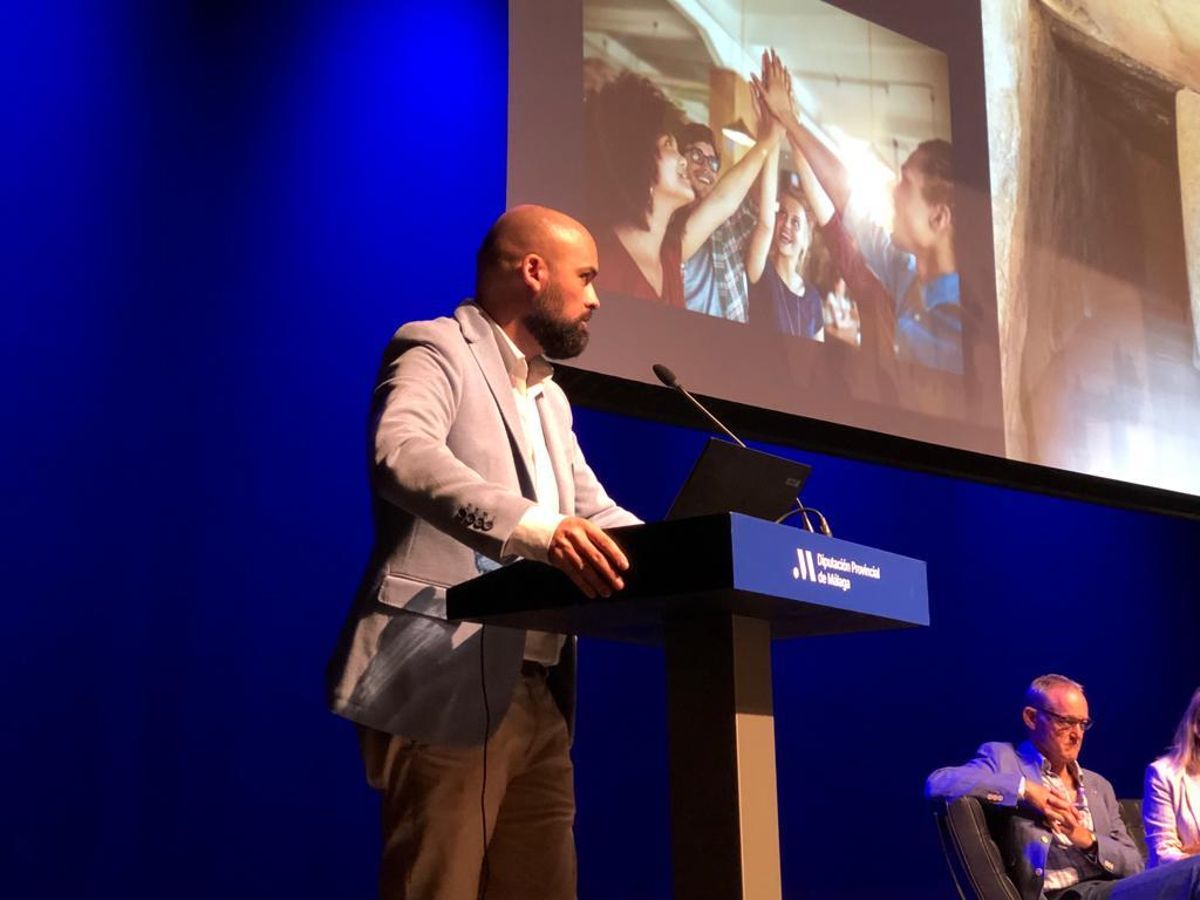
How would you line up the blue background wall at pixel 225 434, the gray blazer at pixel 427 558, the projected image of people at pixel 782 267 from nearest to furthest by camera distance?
the gray blazer at pixel 427 558
the blue background wall at pixel 225 434
the projected image of people at pixel 782 267

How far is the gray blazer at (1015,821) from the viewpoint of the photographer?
333cm

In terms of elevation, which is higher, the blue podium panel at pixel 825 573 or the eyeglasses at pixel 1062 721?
the blue podium panel at pixel 825 573

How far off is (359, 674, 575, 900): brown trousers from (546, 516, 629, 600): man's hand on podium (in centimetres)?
46

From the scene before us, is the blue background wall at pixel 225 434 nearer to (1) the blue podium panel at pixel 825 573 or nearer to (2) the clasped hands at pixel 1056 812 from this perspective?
(2) the clasped hands at pixel 1056 812

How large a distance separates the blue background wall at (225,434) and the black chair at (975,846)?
2.58 ft

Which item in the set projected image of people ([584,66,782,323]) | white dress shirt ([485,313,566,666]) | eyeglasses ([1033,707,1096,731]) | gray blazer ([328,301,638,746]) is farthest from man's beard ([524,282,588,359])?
eyeglasses ([1033,707,1096,731])

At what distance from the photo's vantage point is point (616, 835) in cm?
371

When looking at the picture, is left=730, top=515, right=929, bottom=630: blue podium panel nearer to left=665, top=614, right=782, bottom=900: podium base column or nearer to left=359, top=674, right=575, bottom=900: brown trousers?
left=665, top=614, right=782, bottom=900: podium base column

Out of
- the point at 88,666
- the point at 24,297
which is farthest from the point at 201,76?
the point at 88,666

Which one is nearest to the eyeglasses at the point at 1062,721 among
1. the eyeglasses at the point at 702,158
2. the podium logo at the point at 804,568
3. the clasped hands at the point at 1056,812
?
the clasped hands at the point at 1056,812

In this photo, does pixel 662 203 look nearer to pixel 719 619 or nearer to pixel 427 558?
pixel 427 558

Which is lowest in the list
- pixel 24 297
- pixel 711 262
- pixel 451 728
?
pixel 451 728

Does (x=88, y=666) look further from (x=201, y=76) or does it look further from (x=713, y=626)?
(x=713, y=626)

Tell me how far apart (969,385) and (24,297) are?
2919 mm
